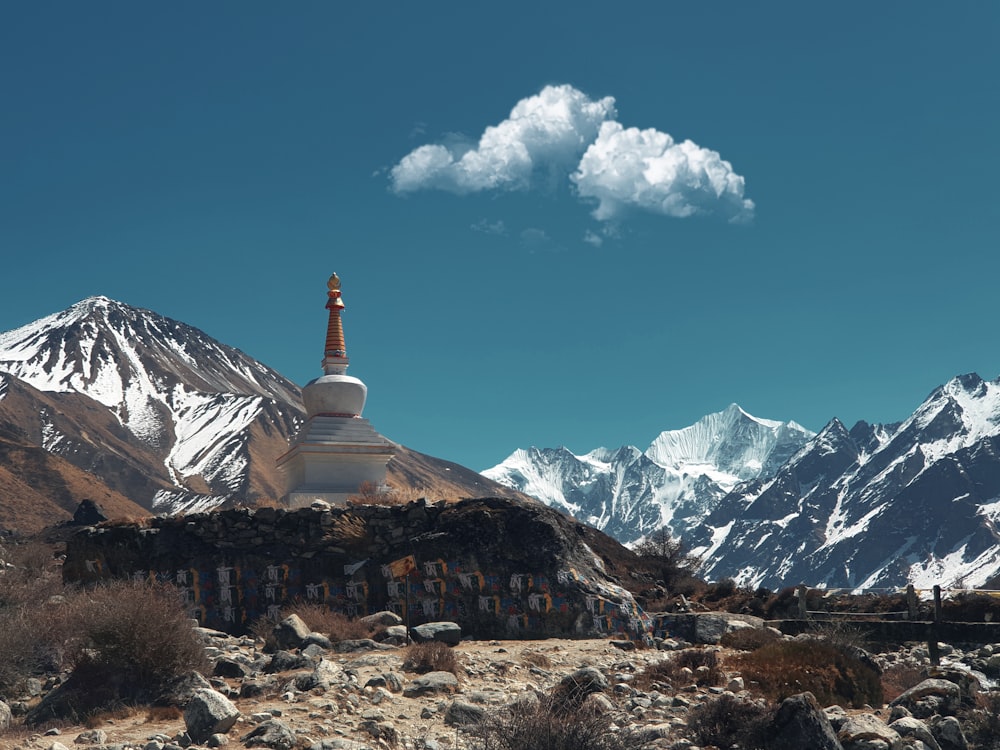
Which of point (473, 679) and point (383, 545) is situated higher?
point (383, 545)

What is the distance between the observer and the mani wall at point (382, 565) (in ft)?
66.5

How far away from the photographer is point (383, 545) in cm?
2138

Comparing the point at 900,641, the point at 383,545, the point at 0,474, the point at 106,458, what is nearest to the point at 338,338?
the point at 383,545

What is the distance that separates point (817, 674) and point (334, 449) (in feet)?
58.0

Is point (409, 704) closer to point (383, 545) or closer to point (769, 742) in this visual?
point (769, 742)

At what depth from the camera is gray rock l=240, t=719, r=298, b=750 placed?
10.2 m

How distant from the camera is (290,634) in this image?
15609 millimetres

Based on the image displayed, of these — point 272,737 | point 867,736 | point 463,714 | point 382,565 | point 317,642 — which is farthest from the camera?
point 382,565

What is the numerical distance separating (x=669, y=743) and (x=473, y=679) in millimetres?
3567

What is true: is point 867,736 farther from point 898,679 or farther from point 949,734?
point 898,679

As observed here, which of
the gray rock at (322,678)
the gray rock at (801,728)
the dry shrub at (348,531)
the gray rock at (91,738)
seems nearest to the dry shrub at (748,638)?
the gray rock at (801,728)

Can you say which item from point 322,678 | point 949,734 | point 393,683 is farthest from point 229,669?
point 949,734

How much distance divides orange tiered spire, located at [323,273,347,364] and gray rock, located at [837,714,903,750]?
24440 millimetres

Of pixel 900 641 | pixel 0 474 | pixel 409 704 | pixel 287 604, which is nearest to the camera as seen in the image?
pixel 409 704
